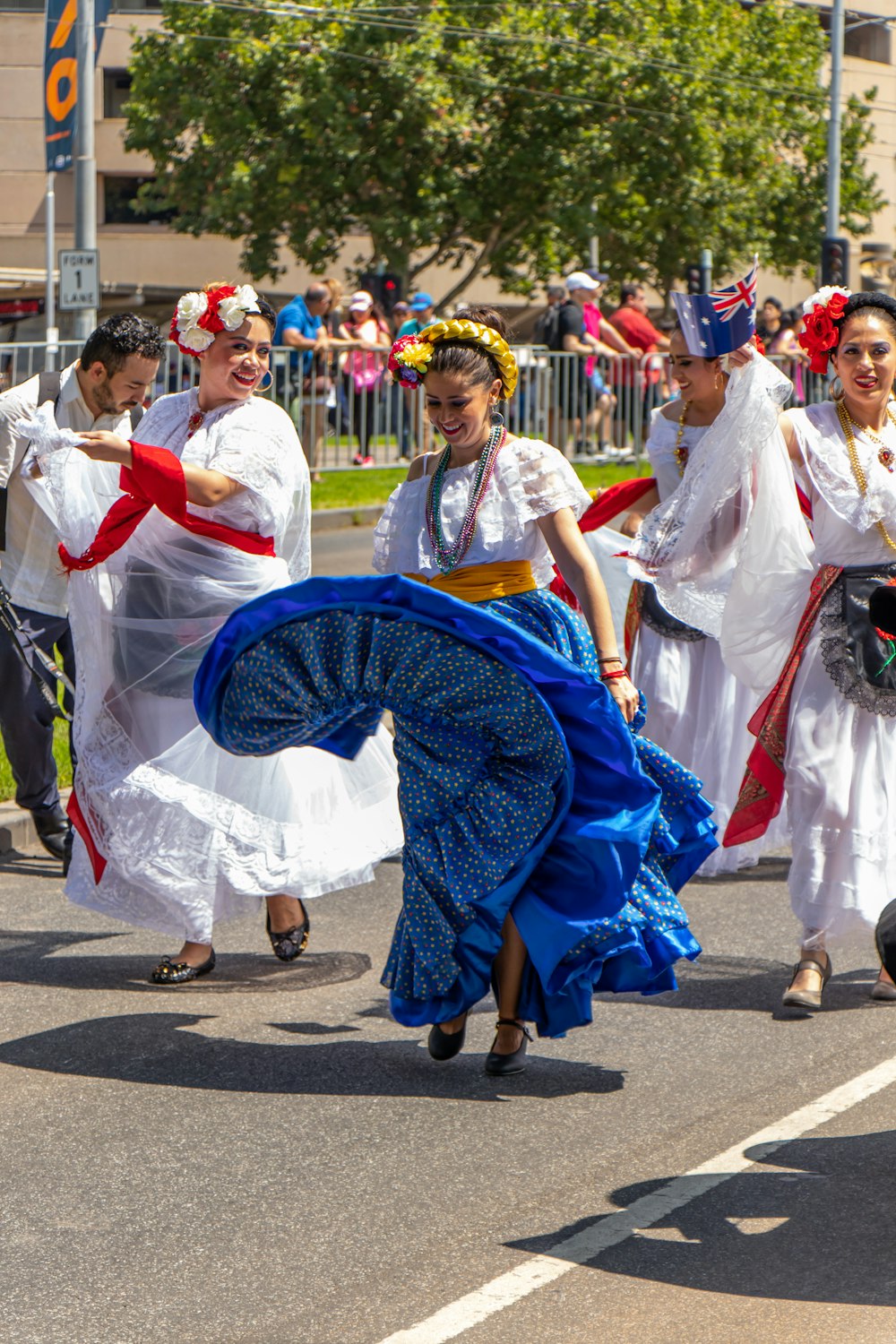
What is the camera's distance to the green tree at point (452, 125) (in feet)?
126

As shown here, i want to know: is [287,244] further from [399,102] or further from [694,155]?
[694,155]

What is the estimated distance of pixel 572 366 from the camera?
20094mm

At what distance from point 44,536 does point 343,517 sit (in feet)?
31.6

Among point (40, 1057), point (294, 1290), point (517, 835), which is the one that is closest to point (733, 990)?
point (517, 835)

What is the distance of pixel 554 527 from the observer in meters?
5.42

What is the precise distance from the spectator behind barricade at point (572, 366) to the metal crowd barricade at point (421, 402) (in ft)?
0.04

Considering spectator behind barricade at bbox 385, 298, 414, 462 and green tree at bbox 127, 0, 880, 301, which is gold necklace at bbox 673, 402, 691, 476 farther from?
green tree at bbox 127, 0, 880, 301

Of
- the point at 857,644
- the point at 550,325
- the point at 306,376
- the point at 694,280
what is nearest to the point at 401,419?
the point at 306,376

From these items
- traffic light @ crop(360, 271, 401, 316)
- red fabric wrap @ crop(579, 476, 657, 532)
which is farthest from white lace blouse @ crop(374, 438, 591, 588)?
traffic light @ crop(360, 271, 401, 316)

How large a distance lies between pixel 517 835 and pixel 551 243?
123 feet

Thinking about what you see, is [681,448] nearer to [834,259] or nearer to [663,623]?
[663,623]

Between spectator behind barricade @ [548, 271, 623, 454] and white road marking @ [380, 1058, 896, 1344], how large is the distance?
1541 centimetres

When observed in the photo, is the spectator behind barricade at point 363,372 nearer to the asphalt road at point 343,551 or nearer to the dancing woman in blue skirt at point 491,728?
the asphalt road at point 343,551

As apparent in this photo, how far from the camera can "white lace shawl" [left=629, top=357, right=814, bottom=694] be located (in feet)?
20.4
